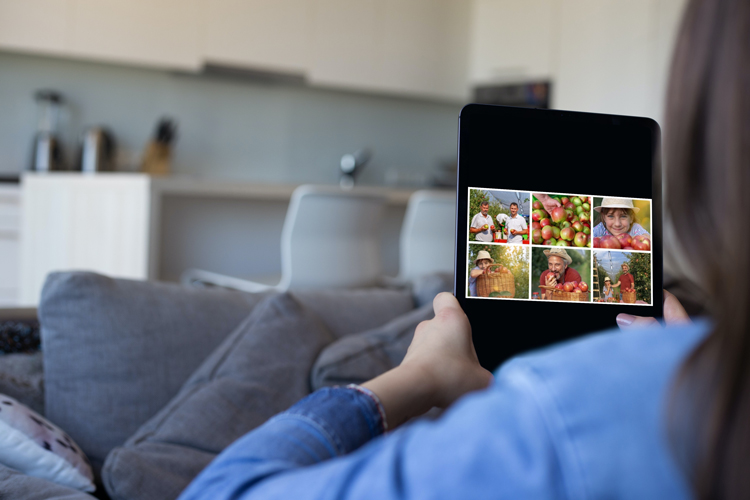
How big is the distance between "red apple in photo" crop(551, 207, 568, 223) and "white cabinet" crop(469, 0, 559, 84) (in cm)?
432

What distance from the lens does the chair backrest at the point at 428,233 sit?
308 cm

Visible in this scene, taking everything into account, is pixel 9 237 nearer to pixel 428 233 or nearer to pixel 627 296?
pixel 428 233

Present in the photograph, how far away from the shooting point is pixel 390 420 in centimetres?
52

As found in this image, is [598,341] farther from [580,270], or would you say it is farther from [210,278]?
[210,278]

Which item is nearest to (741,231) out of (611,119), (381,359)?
(611,119)

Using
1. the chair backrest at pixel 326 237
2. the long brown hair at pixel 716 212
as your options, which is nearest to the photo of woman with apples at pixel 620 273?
the long brown hair at pixel 716 212

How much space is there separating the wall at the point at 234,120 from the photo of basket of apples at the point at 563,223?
382 centimetres

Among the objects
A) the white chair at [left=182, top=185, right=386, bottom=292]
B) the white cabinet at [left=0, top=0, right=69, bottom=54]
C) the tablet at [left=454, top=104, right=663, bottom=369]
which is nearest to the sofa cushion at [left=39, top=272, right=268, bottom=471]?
the tablet at [left=454, top=104, right=663, bottom=369]

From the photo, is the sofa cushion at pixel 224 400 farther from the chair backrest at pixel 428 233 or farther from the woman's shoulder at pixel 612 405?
the chair backrest at pixel 428 233

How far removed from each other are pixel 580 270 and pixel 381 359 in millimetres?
678

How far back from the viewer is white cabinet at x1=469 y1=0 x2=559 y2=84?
4.70m

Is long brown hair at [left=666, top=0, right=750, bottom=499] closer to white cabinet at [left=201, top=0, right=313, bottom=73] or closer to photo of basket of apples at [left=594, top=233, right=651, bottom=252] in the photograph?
photo of basket of apples at [left=594, top=233, right=651, bottom=252]

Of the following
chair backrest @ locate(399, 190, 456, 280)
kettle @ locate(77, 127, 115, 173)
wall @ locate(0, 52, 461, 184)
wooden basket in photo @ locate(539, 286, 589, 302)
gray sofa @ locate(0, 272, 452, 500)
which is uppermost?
wall @ locate(0, 52, 461, 184)

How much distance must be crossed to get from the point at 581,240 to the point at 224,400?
2.42ft
